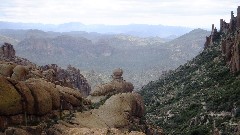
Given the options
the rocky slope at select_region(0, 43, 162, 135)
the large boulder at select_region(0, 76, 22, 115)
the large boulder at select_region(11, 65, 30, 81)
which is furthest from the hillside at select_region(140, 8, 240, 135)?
the large boulder at select_region(0, 76, 22, 115)

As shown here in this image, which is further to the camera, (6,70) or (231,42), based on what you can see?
(231,42)

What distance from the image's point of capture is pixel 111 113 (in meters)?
43.6

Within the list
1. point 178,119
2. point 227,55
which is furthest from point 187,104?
point 227,55

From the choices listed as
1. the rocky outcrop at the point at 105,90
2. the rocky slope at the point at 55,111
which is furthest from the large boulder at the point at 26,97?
the rocky outcrop at the point at 105,90

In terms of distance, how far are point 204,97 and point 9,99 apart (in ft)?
175

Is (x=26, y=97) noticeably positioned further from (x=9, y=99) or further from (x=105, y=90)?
(x=105, y=90)

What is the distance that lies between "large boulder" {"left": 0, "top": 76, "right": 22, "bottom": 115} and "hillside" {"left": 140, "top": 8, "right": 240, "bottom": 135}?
2857 cm

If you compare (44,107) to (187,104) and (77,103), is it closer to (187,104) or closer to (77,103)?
(77,103)

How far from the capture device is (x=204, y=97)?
3177 inches

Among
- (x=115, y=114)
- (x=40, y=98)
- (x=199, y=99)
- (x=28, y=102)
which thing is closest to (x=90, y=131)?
(x=40, y=98)

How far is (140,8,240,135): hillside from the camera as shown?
6562cm

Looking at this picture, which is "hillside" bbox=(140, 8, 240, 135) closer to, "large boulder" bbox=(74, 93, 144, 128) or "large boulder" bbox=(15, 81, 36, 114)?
"large boulder" bbox=(74, 93, 144, 128)

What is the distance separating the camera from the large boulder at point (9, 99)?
1315 inches

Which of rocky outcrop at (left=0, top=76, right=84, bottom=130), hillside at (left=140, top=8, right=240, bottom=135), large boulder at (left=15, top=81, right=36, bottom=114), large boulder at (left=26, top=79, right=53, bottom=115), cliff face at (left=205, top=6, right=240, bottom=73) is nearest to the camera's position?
rocky outcrop at (left=0, top=76, right=84, bottom=130)
